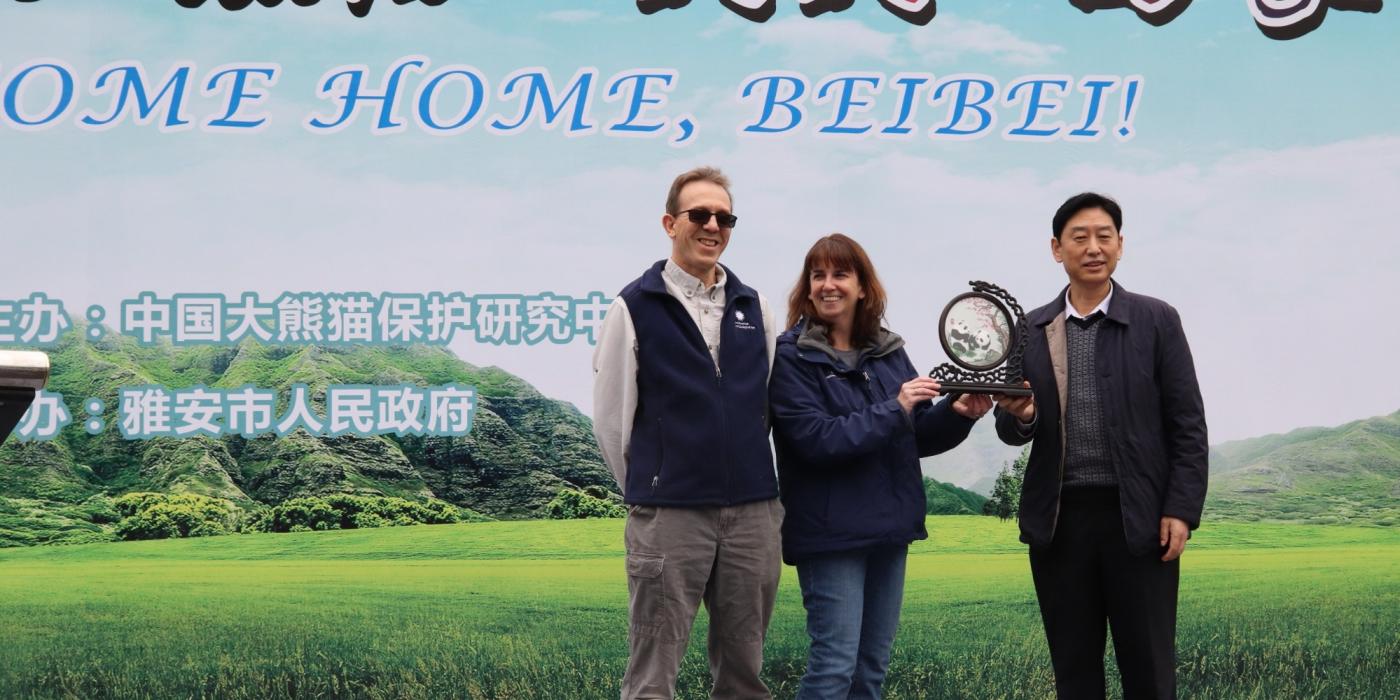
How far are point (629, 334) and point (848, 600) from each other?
0.70 meters

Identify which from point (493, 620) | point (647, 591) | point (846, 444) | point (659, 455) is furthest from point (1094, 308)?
point (493, 620)

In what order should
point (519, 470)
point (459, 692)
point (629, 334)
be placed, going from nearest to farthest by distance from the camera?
point (629, 334) → point (459, 692) → point (519, 470)

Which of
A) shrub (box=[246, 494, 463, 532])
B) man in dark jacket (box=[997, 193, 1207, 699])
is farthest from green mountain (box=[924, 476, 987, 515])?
man in dark jacket (box=[997, 193, 1207, 699])

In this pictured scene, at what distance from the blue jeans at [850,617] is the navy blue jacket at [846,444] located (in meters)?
0.05

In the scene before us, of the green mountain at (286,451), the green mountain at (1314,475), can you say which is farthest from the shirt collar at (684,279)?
the green mountain at (1314,475)

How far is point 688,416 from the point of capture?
2424 millimetres

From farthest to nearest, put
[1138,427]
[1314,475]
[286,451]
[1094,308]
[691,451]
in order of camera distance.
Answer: [1314,475] → [286,451] → [1094,308] → [1138,427] → [691,451]

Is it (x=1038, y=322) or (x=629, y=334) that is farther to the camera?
(x=1038, y=322)

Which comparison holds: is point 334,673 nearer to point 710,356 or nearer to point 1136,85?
point 710,356

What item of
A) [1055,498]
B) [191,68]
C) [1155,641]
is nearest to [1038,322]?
[1055,498]

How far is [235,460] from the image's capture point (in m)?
4.35

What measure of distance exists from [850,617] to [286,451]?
252 cm

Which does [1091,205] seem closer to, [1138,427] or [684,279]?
[1138,427]

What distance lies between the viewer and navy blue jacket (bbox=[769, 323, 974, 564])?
2.50 metres
